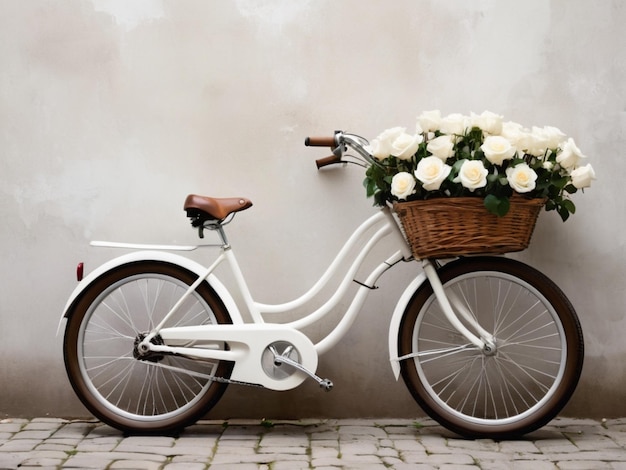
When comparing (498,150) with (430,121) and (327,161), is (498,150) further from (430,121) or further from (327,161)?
(327,161)

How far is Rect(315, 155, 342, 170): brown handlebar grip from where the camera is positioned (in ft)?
13.5

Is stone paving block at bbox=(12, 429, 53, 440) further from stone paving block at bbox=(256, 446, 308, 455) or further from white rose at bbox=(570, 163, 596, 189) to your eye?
white rose at bbox=(570, 163, 596, 189)

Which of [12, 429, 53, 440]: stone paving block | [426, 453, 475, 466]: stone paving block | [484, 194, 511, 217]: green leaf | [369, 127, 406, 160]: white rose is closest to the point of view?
[426, 453, 475, 466]: stone paving block

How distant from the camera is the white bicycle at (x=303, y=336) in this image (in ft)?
13.0

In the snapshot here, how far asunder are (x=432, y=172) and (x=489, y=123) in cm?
38

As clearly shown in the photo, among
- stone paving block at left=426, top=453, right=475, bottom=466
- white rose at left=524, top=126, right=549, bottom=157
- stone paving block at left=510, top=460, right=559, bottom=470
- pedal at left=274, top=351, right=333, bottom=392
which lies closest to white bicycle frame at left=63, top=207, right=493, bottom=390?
pedal at left=274, top=351, right=333, bottom=392

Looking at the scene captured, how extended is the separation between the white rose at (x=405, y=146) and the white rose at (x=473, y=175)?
24 cm

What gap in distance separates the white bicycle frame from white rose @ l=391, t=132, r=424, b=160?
0.37m

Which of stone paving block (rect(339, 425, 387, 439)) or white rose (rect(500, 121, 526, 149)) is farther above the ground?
white rose (rect(500, 121, 526, 149))

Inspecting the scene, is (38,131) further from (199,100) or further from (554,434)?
(554,434)

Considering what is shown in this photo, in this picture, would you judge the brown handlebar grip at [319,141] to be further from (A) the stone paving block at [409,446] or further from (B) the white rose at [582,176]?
(A) the stone paving block at [409,446]

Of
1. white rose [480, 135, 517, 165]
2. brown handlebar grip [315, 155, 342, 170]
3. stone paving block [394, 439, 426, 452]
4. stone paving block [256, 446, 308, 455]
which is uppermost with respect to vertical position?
white rose [480, 135, 517, 165]

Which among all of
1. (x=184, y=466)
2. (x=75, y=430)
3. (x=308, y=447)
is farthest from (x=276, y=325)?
(x=75, y=430)

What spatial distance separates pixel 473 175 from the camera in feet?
11.9
